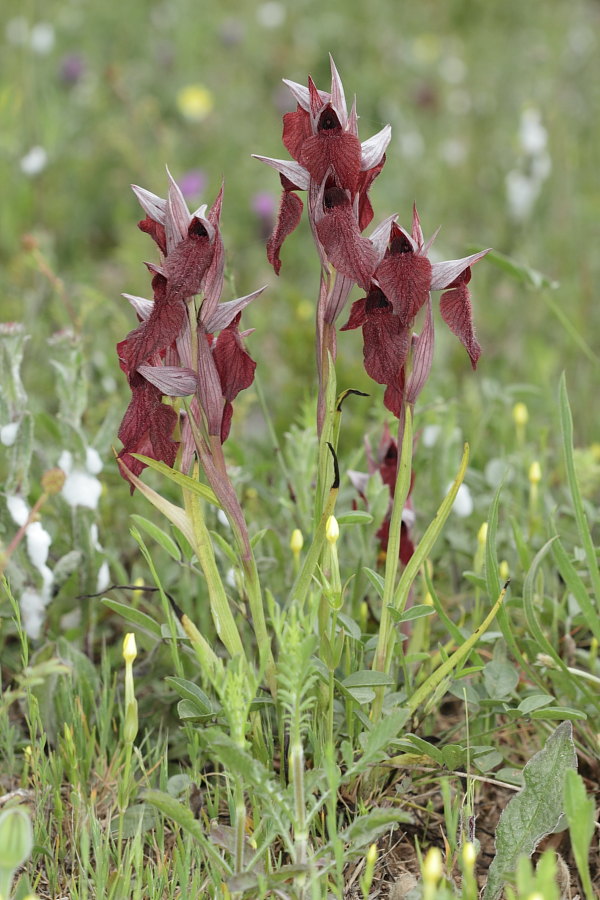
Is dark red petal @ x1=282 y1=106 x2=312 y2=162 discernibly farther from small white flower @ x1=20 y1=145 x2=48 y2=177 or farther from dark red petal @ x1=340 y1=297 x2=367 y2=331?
small white flower @ x1=20 y1=145 x2=48 y2=177

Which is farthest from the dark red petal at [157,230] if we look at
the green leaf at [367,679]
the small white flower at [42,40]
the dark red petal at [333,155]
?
the small white flower at [42,40]

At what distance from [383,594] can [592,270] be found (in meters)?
2.66

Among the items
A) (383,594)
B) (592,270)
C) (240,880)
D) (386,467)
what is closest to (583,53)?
(592,270)

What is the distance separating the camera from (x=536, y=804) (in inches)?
55.4

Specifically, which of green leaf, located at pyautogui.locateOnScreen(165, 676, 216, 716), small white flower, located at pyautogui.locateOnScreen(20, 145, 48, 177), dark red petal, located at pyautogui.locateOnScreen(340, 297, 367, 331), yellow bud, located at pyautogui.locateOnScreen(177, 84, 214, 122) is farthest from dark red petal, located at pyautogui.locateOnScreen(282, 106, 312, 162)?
yellow bud, located at pyautogui.locateOnScreen(177, 84, 214, 122)

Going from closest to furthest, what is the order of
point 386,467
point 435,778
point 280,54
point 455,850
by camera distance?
point 455,850 < point 435,778 < point 386,467 < point 280,54

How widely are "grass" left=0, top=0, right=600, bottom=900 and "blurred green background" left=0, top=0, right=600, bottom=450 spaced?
0.02m

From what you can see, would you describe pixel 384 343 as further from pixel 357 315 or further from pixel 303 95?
pixel 303 95

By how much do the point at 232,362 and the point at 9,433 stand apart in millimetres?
619

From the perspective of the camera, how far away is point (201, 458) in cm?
139

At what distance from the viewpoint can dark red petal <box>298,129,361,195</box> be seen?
1265mm

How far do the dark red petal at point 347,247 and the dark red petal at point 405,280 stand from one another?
3cm

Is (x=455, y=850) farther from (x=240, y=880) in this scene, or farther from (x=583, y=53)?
(x=583, y=53)

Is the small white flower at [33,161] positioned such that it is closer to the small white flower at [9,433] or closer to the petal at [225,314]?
the small white flower at [9,433]
